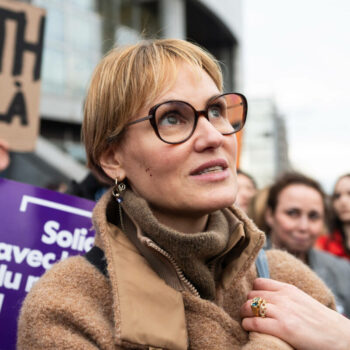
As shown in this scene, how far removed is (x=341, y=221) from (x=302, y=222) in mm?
1012

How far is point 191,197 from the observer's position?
4.66 feet

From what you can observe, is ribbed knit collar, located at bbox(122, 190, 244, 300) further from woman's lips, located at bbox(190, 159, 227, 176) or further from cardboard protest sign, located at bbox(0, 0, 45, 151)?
cardboard protest sign, located at bbox(0, 0, 45, 151)

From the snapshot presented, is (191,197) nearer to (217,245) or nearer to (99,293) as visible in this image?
(217,245)

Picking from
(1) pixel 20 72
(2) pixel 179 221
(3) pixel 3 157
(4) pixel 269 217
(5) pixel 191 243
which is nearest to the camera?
(5) pixel 191 243

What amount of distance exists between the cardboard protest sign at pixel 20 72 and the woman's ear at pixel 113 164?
50.6 inches

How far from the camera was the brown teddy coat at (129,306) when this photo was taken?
1263mm

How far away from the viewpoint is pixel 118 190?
156cm

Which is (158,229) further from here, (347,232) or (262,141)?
(262,141)

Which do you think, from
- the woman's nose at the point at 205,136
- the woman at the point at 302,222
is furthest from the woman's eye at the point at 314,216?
the woman's nose at the point at 205,136

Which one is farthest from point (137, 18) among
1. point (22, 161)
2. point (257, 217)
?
point (257, 217)

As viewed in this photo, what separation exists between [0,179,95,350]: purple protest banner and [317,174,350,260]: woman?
2.70 metres

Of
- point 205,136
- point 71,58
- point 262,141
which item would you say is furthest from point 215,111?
point 262,141

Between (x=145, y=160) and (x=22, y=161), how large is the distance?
15610 mm

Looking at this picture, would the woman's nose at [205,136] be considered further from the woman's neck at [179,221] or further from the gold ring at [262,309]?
the gold ring at [262,309]
